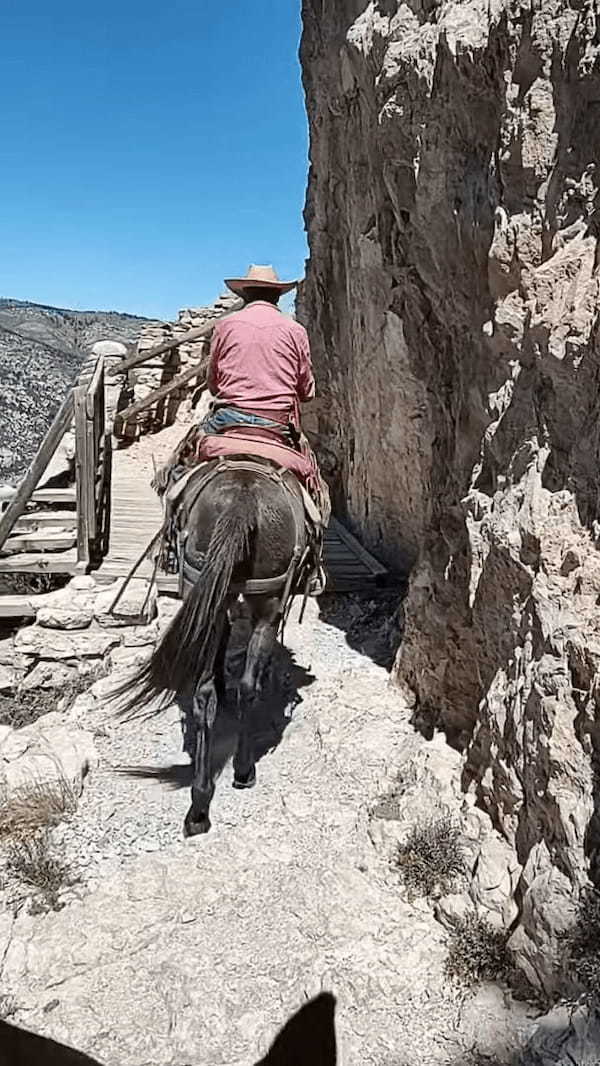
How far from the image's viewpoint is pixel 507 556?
3244 millimetres

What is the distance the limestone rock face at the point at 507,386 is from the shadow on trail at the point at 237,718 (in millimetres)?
762

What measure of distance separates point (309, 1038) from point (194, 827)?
1199mm

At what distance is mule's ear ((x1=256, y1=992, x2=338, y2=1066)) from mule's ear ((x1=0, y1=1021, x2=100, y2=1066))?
2.02ft

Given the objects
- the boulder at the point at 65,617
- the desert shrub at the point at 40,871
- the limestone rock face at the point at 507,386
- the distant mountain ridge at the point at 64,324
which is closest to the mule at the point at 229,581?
→ the desert shrub at the point at 40,871

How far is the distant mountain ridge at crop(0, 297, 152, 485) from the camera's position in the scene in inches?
584

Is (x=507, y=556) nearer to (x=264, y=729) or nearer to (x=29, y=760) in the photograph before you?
(x=264, y=729)

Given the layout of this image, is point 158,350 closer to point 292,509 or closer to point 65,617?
point 65,617

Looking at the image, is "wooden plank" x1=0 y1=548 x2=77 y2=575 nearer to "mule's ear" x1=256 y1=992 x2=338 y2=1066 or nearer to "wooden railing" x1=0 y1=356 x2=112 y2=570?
"wooden railing" x1=0 y1=356 x2=112 y2=570

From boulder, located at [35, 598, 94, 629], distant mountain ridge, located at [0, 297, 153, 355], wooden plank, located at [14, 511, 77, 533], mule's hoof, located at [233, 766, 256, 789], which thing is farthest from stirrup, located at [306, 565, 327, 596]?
distant mountain ridge, located at [0, 297, 153, 355]

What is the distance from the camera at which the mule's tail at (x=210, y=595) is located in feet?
11.5

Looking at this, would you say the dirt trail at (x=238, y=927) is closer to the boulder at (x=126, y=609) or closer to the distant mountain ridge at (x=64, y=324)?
the boulder at (x=126, y=609)

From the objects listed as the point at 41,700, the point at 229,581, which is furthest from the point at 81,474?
the point at 229,581

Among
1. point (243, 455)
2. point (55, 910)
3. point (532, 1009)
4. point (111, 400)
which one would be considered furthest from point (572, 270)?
point (111, 400)

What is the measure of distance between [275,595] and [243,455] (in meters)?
0.73
